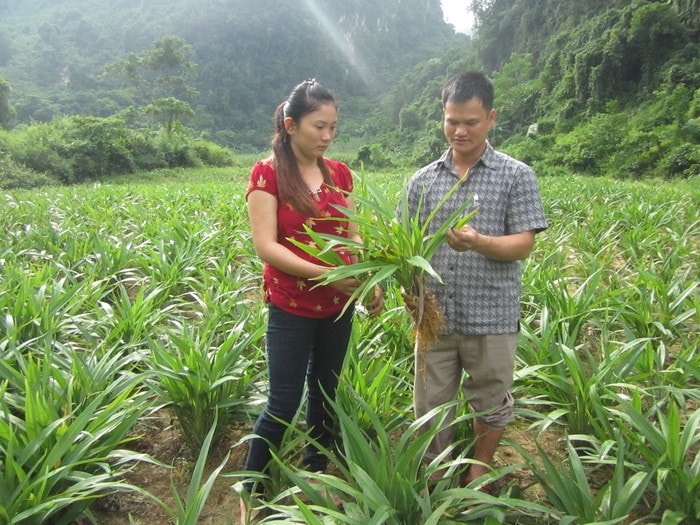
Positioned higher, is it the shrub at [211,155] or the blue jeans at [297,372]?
the shrub at [211,155]

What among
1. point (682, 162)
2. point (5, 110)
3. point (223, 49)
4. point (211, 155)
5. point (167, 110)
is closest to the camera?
point (682, 162)

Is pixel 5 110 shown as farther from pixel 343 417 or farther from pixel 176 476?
pixel 343 417

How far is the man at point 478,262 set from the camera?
1501 millimetres

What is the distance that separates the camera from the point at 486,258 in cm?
157

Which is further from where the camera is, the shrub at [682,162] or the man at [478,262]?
the shrub at [682,162]

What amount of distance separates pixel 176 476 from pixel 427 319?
4.05ft

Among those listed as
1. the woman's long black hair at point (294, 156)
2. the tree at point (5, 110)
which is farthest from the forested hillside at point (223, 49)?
the woman's long black hair at point (294, 156)

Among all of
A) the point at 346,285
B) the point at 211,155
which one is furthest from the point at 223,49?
the point at 346,285

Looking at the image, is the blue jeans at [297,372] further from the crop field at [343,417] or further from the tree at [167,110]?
the tree at [167,110]

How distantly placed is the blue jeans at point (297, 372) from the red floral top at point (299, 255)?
4 cm

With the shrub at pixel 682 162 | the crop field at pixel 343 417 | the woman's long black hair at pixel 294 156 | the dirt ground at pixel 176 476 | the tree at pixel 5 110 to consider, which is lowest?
the dirt ground at pixel 176 476

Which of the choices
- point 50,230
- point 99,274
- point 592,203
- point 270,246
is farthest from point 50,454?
point 592,203

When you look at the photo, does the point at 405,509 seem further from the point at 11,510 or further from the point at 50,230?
the point at 50,230

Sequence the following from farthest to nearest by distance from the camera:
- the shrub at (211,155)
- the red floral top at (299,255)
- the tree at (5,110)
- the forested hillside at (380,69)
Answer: the shrub at (211,155), the tree at (5,110), the forested hillside at (380,69), the red floral top at (299,255)
